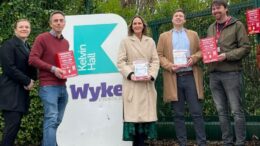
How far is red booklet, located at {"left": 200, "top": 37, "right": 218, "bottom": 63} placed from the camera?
Answer: 7.53 meters

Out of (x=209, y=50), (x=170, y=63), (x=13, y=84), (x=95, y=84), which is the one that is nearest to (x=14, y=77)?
(x=13, y=84)

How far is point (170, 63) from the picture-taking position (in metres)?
7.89

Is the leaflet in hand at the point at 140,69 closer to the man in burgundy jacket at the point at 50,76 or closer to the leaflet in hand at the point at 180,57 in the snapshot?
the leaflet in hand at the point at 180,57

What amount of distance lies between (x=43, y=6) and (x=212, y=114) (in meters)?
4.21

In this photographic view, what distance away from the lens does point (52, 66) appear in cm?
730

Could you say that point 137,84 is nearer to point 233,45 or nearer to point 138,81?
point 138,81

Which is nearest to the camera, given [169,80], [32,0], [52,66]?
[52,66]

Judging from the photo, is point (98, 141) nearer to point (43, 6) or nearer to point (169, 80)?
point (169, 80)

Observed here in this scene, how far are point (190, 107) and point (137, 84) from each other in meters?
0.88

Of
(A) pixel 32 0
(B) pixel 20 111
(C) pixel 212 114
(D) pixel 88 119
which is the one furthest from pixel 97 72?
(A) pixel 32 0

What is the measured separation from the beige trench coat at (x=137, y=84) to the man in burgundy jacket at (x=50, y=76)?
0.90m

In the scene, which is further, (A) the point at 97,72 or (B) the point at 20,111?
(A) the point at 97,72

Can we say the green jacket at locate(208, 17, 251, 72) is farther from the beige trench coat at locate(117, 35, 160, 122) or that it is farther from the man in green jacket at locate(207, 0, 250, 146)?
the beige trench coat at locate(117, 35, 160, 122)

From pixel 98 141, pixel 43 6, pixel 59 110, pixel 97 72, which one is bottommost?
pixel 98 141
